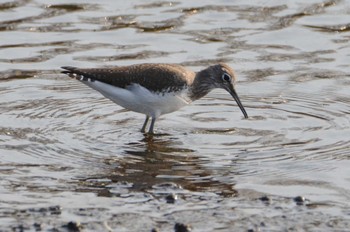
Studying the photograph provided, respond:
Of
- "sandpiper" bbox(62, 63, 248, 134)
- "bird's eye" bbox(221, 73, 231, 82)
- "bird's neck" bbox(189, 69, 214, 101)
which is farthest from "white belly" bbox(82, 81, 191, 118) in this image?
"bird's eye" bbox(221, 73, 231, 82)

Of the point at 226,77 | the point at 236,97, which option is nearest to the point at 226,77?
the point at 226,77

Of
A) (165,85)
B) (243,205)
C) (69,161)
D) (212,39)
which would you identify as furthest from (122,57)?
(243,205)

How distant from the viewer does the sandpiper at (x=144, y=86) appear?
13.4 metres

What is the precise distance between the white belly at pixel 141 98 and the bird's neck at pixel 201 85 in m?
0.34

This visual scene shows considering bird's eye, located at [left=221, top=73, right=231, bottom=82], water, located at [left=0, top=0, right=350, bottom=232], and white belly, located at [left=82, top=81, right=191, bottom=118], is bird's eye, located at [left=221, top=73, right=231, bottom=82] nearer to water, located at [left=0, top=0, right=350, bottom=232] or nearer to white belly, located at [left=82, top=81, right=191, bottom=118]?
water, located at [left=0, top=0, right=350, bottom=232]

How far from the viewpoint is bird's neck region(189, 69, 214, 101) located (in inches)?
550

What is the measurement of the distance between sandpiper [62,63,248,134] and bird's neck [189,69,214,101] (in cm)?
9

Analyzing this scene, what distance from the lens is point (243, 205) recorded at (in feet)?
33.9

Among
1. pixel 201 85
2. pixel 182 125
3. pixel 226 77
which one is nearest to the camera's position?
pixel 182 125

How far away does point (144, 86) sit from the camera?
13.4 meters

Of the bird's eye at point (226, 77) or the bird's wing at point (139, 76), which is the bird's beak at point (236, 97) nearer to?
the bird's eye at point (226, 77)

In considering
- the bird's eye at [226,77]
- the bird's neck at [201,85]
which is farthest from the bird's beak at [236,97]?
the bird's neck at [201,85]

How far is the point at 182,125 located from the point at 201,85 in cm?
62

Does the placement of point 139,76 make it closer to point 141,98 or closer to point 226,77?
point 141,98
